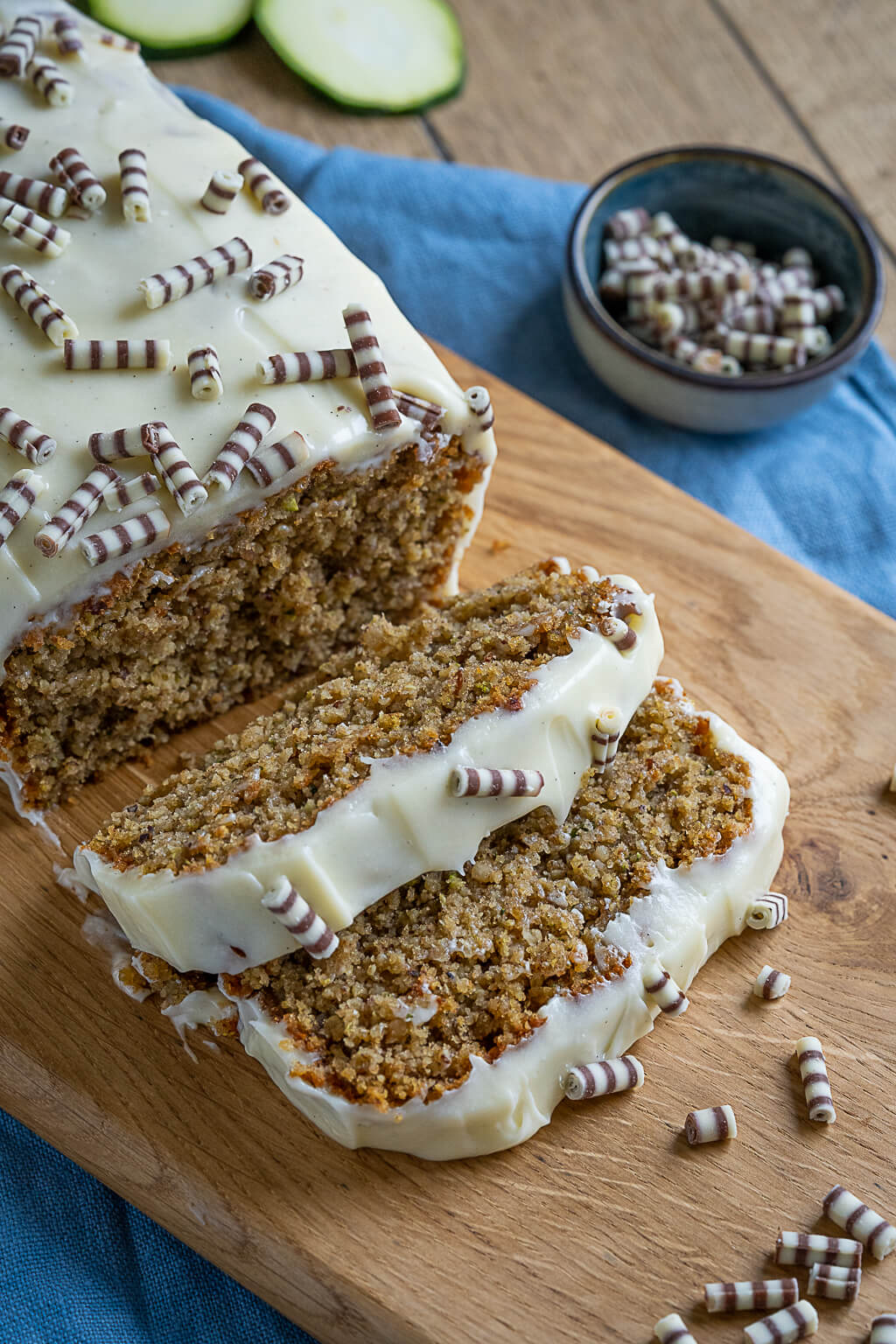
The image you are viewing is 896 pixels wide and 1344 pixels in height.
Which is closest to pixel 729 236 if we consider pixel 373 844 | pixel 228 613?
pixel 228 613

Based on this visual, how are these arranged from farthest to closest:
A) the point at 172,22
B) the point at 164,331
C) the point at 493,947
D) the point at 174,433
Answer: the point at 172,22 → the point at 164,331 → the point at 174,433 → the point at 493,947

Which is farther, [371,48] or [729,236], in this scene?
[371,48]

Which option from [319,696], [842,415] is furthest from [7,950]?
[842,415]

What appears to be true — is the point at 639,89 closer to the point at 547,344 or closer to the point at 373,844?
the point at 547,344

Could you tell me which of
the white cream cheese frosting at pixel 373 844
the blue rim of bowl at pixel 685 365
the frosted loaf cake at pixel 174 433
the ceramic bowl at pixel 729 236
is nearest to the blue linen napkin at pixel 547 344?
the ceramic bowl at pixel 729 236

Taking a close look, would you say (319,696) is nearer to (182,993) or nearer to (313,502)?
(313,502)

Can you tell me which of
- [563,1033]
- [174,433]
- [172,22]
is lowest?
[563,1033]

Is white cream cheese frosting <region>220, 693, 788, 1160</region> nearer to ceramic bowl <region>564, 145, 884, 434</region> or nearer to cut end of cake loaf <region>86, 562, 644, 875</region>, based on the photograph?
cut end of cake loaf <region>86, 562, 644, 875</region>
